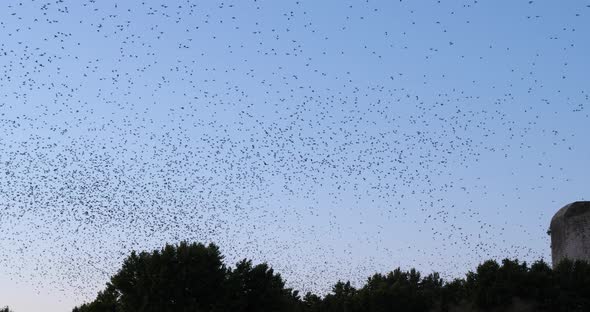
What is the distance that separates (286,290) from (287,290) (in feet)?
1.58

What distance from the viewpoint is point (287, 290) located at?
53469mm

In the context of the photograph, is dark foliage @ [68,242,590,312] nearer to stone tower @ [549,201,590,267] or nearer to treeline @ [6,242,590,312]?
treeline @ [6,242,590,312]

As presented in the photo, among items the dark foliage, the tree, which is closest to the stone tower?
the dark foliage

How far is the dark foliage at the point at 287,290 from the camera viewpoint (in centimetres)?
4875

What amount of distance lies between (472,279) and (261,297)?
76.0 feet

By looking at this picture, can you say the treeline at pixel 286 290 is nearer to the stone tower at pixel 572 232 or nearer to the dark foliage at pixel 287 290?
the dark foliage at pixel 287 290

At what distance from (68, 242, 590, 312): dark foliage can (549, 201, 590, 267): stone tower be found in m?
7.16

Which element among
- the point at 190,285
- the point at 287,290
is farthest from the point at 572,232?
the point at 190,285

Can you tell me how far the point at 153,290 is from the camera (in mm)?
48438

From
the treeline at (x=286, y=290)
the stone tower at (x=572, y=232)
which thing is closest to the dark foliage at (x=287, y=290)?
the treeline at (x=286, y=290)

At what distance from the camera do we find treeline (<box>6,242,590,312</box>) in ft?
160

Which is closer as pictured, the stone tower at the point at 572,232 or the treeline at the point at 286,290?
the treeline at the point at 286,290

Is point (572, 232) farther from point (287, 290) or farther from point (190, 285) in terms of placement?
point (190, 285)

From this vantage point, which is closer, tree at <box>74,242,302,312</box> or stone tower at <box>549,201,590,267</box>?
tree at <box>74,242,302,312</box>
